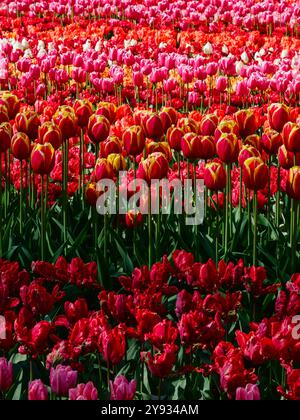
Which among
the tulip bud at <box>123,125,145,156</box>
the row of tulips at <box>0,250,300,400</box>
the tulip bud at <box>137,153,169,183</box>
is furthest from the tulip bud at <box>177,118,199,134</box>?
the row of tulips at <box>0,250,300,400</box>

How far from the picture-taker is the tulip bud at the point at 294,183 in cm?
356

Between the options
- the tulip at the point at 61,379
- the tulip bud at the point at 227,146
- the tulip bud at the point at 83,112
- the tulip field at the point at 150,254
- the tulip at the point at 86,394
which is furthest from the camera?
the tulip bud at the point at 83,112

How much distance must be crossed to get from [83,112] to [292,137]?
1284 mm

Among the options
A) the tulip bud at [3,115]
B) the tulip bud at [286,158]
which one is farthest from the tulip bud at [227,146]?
the tulip bud at [3,115]

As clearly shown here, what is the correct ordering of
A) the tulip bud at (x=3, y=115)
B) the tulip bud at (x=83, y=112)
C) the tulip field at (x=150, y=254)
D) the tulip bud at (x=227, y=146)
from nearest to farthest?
the tulip field at (x=150, y=254), the tulip bud at (x=227, y=146), the tulip bud at (x=3, y=115), the tulip bud at (x=83, y=112)

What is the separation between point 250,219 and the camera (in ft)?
13.1

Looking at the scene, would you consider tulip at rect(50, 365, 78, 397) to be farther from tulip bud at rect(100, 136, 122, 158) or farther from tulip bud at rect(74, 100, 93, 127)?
tulip bud at rect(74, 100, 93, 127)

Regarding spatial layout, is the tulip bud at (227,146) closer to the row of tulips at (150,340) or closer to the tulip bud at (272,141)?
the tulip bud at (272,141)

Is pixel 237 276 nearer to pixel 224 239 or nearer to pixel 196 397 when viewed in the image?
pixel 196 397

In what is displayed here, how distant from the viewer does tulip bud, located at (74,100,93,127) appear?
14.9 feet

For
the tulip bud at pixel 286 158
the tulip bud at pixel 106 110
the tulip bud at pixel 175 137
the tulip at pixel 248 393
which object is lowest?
the tulip at pixel 248 393

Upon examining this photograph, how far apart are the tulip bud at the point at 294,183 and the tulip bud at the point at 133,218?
2.44 feet

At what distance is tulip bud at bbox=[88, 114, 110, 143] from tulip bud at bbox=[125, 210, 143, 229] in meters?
0.50

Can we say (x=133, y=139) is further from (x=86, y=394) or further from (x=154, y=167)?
(x=86, y=394)
